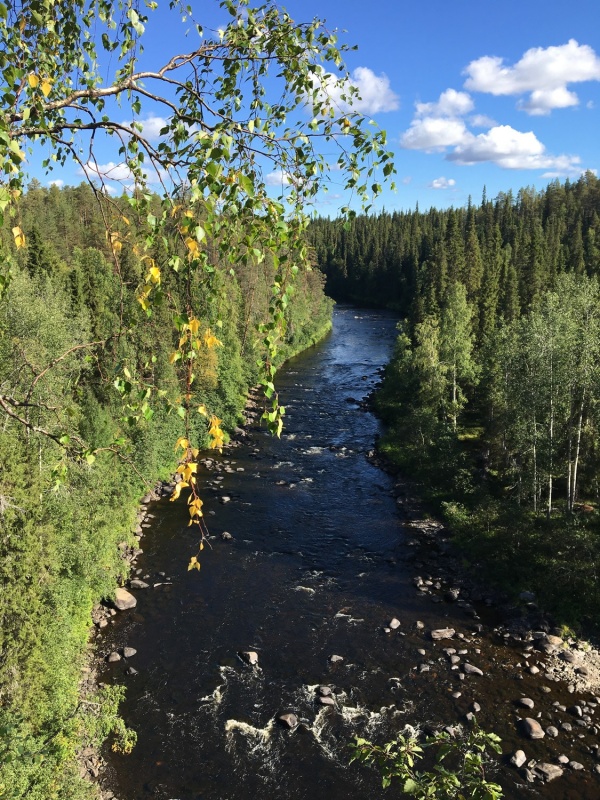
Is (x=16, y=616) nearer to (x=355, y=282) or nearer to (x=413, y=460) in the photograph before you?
(x=413, y=460)

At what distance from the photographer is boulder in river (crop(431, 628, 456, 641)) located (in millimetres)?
19203

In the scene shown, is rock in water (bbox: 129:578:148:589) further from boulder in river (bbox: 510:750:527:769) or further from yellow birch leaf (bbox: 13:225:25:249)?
yellow birch leaf (bbox: 13:225:25:249)

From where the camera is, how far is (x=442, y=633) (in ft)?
63.7

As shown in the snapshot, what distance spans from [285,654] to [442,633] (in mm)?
5628

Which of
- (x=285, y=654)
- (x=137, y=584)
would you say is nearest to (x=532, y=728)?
(x=285, y=654)

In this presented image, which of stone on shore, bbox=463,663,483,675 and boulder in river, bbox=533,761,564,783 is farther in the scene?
stone on shore, bbox=463,663,483,675

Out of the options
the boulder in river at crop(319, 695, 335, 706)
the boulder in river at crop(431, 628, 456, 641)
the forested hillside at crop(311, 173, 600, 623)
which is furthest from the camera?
the forested hillside at crop(311, 173, 600, 623)

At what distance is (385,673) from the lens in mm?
17344

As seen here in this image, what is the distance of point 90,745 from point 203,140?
16085mm

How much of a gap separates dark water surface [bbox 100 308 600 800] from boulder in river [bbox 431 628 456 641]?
12.4 inches

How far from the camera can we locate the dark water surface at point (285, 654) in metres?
14.0

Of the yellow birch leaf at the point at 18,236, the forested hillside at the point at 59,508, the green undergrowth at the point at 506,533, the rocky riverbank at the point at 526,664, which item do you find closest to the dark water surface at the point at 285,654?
the rocky riverbank at the point at 526,664

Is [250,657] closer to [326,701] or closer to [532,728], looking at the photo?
[326,701]

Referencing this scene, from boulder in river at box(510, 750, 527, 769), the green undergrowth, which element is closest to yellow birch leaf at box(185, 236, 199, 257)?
boulder in river at box(510, 750, 527, 769)
